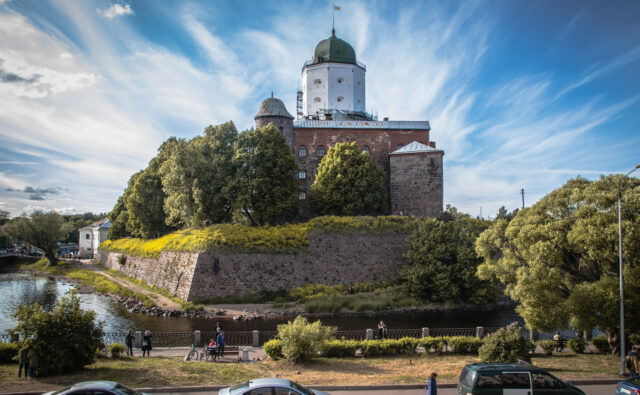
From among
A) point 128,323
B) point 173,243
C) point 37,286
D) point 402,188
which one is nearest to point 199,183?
point 173,243

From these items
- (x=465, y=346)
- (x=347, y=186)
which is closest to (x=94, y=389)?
(x=465, y=346)

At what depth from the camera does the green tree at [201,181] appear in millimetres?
36812

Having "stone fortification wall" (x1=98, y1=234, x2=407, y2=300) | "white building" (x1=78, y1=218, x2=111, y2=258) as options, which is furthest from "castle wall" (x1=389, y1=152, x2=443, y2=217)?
"white building" (x1=78, y1=218, x2=111, y2=258)

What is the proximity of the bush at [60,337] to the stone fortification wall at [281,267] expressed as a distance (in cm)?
1807

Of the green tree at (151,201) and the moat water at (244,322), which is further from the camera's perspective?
the green tree at (151,201)

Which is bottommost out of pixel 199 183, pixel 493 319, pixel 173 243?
pixel 493 319

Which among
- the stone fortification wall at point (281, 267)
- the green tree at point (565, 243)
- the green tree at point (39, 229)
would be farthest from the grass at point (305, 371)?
the green tree at point (39, 229)

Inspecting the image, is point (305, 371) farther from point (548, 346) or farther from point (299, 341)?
point (548, 346)

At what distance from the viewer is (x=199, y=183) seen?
121 ft

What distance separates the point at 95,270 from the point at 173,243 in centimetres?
2541

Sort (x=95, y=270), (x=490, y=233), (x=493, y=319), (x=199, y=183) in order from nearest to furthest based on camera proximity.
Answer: (x=490, y=233)
(x=493, y=319)
(x=199, y=183)
(x=95, y=270)

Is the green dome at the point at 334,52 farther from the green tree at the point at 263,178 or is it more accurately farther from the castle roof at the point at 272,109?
the green tree at the point at 263,178

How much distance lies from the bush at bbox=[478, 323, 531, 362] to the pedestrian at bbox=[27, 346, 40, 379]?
46.3 ft

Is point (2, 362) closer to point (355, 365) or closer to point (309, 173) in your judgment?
point (355, 365)
